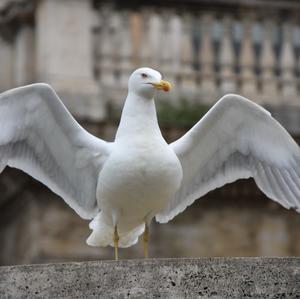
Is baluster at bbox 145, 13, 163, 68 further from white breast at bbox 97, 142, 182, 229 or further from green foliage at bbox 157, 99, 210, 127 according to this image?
white breast at bbox 97, 142, 182, 229

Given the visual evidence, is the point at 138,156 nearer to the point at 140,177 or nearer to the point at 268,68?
the point at 140,177

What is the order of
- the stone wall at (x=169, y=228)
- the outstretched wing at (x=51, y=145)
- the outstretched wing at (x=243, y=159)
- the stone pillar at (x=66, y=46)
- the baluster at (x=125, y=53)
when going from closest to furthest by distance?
the outstretched wing at (x=51, y=145) < the outstretched wing at (x=243, y=159) < the stone wall at (x=169, y=228) < the stone pillar at (x=66, y=46) < the baluster at (x=125, y=53)

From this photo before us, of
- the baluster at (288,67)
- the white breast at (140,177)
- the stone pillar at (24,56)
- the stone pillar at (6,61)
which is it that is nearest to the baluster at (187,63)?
the baluster at (288,67)

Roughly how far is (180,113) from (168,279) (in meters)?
5.85

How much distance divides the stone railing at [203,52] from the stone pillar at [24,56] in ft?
2.18

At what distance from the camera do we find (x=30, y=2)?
14.5m

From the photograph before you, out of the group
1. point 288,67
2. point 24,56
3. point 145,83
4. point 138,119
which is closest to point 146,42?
point 24,56

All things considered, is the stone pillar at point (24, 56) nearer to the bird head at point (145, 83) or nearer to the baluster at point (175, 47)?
the baluster at point (175, 47)

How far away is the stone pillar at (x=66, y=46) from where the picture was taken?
45.3ft

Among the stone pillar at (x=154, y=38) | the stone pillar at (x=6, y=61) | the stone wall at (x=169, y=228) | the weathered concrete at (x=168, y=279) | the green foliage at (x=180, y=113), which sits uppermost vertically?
the stone pillar at (x=154, y=38)

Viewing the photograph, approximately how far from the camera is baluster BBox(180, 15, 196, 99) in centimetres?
1432

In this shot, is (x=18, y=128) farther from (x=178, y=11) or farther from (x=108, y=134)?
(x=178, y=11)

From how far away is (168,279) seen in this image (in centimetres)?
809

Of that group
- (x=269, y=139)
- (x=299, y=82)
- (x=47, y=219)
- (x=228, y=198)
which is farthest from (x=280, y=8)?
(x=269, y=139)
